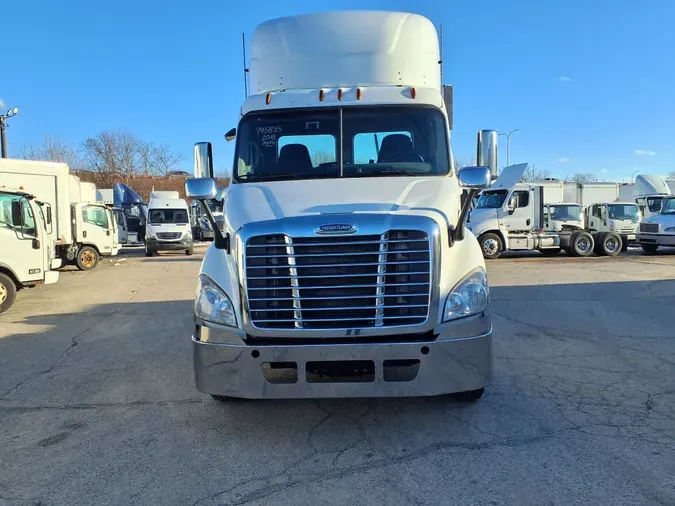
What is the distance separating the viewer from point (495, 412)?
14.9 ft

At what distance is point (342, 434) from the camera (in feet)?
13.7

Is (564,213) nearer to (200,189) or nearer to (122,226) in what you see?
(200,189)

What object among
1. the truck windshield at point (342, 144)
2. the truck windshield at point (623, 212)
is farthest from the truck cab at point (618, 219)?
the truck windshield at point (342, 144)

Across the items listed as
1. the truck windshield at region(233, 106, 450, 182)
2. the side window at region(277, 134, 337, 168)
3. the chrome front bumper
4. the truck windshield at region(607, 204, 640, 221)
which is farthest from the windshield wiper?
the truck windshield at region(607, 204, 640, 221)

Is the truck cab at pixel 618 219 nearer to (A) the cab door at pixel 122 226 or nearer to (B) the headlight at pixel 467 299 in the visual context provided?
(B) the headlight at pixel 467 299

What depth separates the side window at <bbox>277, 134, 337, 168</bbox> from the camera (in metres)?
5.14

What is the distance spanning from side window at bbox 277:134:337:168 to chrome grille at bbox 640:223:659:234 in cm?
1872

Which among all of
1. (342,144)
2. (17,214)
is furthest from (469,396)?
(17,214)

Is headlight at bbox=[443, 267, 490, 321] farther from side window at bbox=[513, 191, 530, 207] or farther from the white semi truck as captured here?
side window at bbox=[513, 191, 530, 207]

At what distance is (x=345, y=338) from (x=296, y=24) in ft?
13.3

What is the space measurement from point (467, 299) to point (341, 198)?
→ 1.28m

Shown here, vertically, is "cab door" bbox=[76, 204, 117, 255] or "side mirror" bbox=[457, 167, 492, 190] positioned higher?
"side mirror" bbox=[457, 167, 492, 190]

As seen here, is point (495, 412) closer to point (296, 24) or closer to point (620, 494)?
point (620, 494)

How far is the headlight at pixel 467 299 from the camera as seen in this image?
3.93 m
